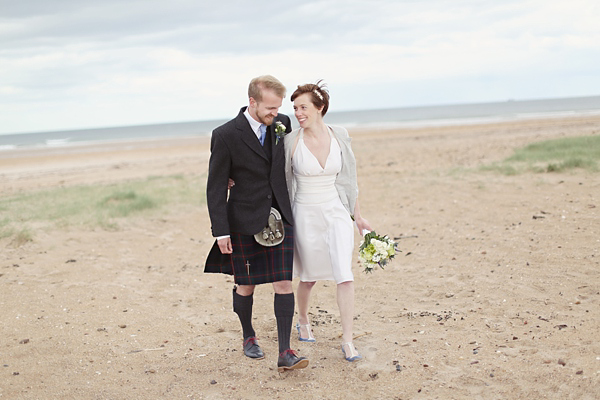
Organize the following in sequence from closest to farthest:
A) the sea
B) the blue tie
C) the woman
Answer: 1. the blue tie
2. the woman
3. the sea

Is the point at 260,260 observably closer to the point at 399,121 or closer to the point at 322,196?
the point at 322,196

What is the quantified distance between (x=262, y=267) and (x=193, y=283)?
2.63 metres

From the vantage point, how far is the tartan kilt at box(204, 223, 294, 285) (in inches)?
166

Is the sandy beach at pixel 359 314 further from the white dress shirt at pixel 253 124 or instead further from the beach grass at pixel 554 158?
the beach grass at pixel 554 158

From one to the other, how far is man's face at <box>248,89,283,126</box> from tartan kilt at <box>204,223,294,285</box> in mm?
786

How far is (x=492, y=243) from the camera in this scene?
714cm

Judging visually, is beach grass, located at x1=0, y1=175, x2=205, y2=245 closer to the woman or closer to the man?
the man

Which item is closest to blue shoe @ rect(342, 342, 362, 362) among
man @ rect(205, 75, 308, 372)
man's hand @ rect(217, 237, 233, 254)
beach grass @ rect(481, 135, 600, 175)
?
man @ rect(205, 75, 308, 372)

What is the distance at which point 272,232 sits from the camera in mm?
4164

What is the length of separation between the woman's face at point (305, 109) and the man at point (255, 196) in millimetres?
170

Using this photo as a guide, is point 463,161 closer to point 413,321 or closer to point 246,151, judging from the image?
point 413,321

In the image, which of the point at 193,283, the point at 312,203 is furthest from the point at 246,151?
the point at 193,283

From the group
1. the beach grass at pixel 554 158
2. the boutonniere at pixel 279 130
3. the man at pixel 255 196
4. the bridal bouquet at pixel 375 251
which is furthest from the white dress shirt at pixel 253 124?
the beach grass at pixel 554 158

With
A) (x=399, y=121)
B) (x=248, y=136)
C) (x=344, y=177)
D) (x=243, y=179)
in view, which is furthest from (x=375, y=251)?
(x=399, y=121)
